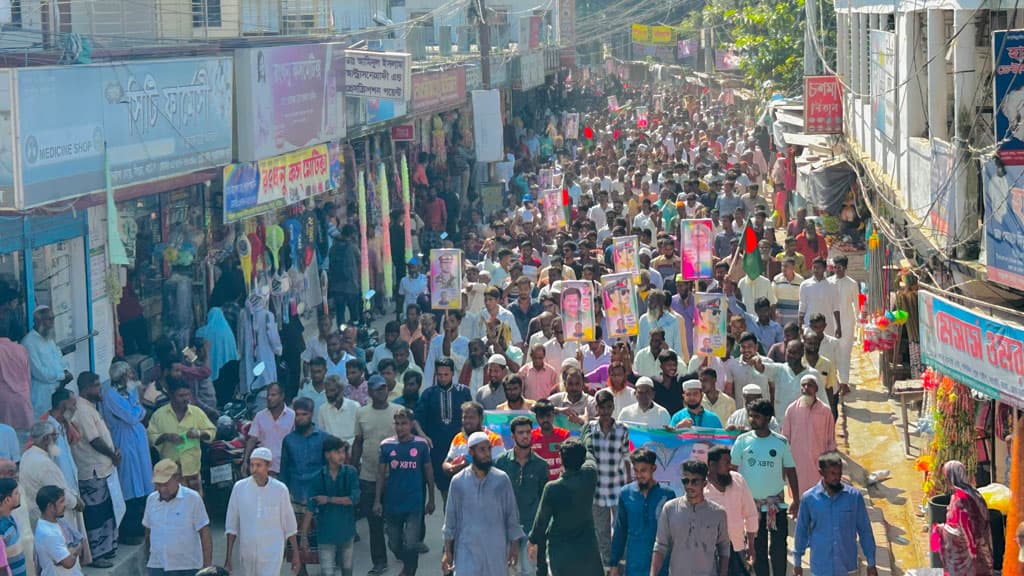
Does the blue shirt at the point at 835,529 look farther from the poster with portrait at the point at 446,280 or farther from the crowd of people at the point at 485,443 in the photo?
Answer: the poster with portrait at the point at 446,280

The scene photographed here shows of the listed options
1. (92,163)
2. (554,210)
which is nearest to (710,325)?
(92,163)

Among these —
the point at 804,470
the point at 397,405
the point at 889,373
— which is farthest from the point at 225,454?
the point at 889,373

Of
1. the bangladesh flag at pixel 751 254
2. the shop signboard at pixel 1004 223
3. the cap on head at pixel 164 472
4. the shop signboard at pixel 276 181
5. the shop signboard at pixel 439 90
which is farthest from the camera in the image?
the shop signboard at pixel 439 90

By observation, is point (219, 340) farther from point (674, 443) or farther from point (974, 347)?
point (974, 347)

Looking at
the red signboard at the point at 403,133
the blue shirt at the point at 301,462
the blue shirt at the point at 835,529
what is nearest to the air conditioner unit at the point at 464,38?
Answer: the red signboard at the point at 403,133

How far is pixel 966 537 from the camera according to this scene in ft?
28.0

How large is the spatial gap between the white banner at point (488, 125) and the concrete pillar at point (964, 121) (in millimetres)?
15954

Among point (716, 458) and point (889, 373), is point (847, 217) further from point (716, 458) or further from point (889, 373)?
point (716, 458)

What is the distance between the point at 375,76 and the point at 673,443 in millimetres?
11392

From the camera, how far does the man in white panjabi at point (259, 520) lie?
9.28m

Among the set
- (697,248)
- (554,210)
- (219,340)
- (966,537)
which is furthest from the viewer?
(554,210)

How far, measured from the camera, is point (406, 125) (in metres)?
26.0

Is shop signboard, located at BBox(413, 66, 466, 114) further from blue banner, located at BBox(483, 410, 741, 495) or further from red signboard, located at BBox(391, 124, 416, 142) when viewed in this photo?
blue banner, located at BBox(483, 410, 741, 495)

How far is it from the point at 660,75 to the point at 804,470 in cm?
6785
